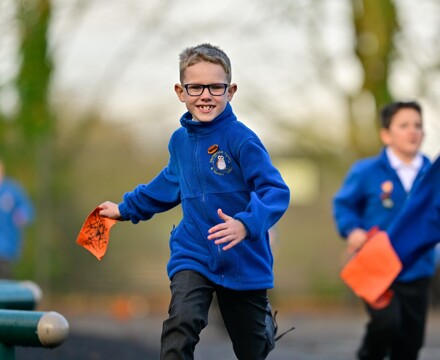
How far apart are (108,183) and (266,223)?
15.2m

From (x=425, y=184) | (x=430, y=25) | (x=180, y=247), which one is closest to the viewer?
(x=180, y=247)

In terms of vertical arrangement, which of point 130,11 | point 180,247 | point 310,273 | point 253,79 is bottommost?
point 310,273

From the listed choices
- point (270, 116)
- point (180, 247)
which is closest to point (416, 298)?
point (180, 247)

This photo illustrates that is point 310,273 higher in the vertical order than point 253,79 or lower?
lower

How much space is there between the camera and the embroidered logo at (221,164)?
5.46 metres

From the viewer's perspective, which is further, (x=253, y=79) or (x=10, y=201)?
(x=253, y=79)

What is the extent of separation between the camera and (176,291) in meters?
5.38

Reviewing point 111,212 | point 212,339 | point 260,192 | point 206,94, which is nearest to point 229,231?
point 260,192

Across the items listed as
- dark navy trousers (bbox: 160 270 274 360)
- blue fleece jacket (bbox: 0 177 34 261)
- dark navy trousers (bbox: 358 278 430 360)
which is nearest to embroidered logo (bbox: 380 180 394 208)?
dark navy trousers (bbox: 358 278 430 360)

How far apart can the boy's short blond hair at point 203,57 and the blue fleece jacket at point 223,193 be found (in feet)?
0.71

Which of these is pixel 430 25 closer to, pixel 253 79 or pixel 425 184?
pixel 253 79

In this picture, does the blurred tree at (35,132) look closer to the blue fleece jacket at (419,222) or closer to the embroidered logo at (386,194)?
the embroidered logo at (386,194)

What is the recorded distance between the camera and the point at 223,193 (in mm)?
5457

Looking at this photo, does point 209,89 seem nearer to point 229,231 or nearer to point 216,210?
point 216,210
